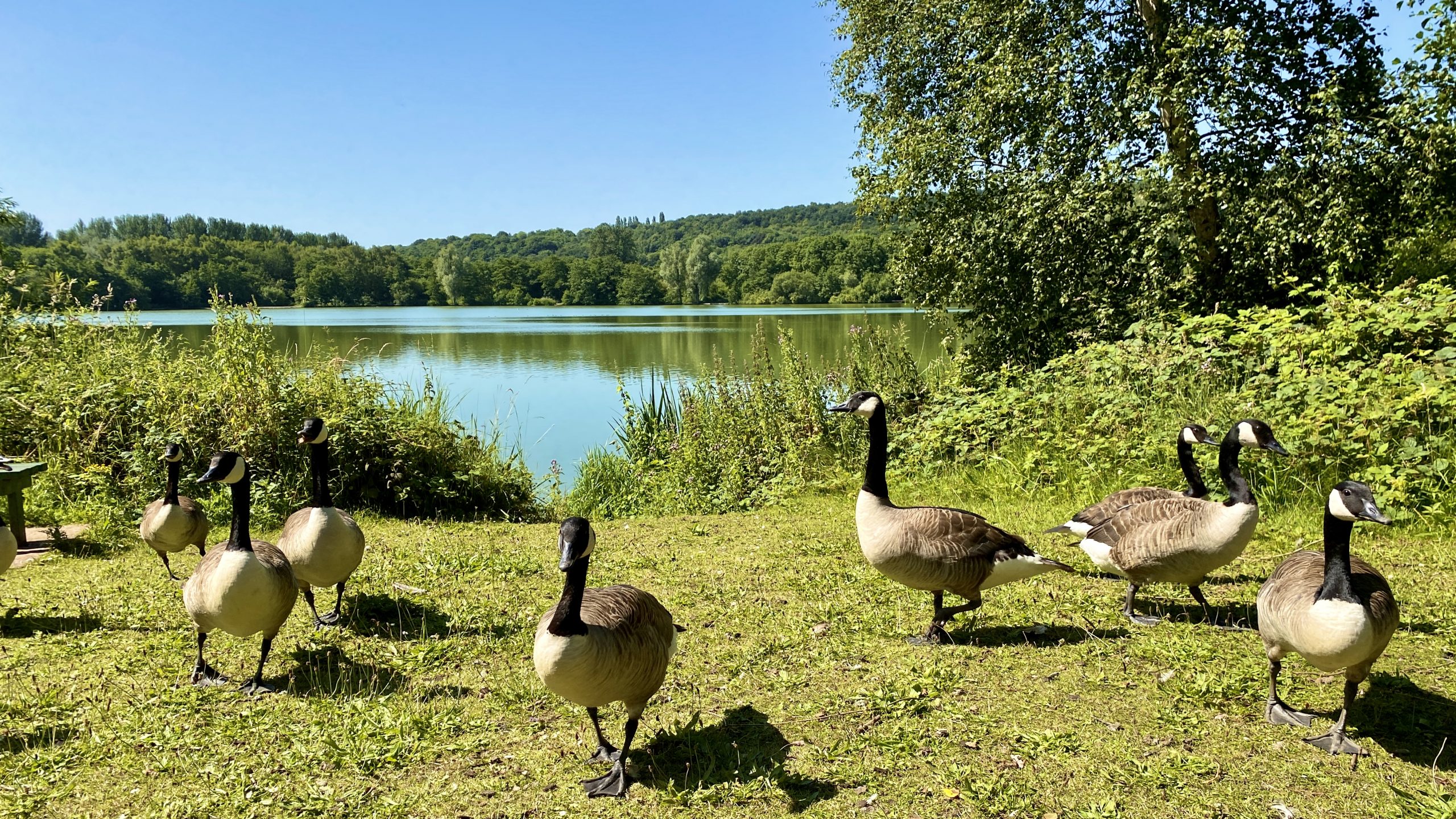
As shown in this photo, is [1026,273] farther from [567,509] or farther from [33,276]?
[33,276]

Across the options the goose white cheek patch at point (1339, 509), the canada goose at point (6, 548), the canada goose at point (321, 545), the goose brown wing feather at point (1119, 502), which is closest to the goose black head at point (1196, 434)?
the goose brown wing feather at point (1119, 502)

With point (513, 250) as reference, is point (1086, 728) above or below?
below

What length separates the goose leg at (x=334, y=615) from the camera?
542cm

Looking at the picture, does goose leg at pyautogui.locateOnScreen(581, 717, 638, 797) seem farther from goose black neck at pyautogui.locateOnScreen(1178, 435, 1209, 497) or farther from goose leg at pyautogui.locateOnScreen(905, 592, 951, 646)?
goose black neck at pyautogui.locateOnScreen(1178, 435, 1209, 497)

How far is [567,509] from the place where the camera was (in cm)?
1059

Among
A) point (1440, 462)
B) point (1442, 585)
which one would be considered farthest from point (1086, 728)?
point (1440, 462)

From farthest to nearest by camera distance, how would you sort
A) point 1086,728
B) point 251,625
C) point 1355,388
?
point 1355,388, point 251,625, point 1086,728

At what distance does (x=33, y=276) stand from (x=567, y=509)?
10790 mm

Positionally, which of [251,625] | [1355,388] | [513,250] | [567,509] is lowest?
[567,509]

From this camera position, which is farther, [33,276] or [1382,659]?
[33,276]

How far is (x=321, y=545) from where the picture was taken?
500 cm

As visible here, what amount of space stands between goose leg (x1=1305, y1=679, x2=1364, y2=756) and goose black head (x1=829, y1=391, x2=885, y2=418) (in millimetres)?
3018

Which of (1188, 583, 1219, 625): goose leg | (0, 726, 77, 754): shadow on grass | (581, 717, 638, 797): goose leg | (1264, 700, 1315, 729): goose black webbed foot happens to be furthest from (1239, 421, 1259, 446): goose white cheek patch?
(0, 726, 77, 754): shadow on grass

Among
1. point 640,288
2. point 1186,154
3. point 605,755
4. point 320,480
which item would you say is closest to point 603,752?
point 605,755
